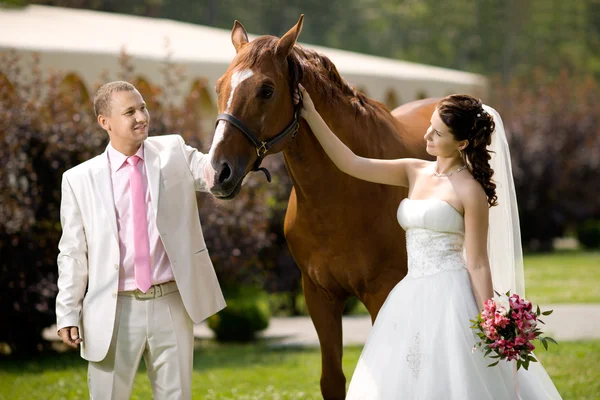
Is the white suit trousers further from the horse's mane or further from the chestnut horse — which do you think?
the horse's mane

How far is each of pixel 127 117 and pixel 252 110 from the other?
578mm

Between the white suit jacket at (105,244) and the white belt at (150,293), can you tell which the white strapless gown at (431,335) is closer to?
the white suit jacket at (105,244)

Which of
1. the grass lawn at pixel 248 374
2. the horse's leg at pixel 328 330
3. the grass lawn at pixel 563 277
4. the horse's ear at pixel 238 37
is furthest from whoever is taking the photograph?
the grass lawn at pixel 563 277

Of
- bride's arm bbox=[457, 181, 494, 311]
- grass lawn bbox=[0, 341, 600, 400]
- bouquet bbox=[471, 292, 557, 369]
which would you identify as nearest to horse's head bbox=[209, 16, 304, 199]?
bride's arm bbox=[457, 181, 494, 311]

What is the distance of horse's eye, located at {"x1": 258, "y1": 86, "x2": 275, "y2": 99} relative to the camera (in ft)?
13.2

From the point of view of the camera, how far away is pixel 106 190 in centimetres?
404

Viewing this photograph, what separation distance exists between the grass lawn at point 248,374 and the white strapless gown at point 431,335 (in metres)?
2.82

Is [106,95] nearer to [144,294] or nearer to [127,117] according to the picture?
[127,117]

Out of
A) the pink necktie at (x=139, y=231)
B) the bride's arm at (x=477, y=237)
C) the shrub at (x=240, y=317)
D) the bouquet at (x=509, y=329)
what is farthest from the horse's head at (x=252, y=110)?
the shrub at (x=240, y=317)

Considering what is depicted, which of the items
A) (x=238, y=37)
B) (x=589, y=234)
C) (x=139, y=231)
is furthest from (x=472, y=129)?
(x=589, y=234)

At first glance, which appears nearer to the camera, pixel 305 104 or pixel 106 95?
pixel 106 95

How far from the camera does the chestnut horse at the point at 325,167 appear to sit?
4.04 m

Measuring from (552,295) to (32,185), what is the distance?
7.80 metres

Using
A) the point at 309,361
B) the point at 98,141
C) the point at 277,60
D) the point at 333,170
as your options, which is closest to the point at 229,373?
the point at 309,361
